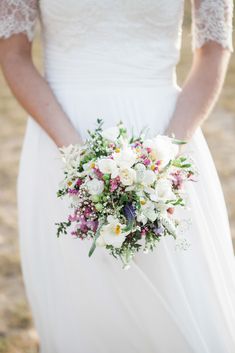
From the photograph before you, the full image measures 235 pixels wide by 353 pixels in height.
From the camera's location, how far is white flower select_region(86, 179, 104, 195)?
221 cm

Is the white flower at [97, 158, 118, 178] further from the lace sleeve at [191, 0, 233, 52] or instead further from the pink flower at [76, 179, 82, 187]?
the lace sleeve at [191, 0, 233, 52]

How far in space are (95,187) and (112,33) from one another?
0.83 metres

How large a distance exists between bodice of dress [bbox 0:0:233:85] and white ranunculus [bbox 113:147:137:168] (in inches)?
26.5

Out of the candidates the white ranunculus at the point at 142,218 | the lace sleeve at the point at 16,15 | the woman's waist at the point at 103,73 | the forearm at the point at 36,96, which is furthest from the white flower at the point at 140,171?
the lace sleeve at the point at 16,15

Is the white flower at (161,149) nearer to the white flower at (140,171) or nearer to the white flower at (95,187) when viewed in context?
the white flower at (140,171)

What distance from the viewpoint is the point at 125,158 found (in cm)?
220

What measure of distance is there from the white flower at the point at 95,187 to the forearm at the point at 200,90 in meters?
0.63

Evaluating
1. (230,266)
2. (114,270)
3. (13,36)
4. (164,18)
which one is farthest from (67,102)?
(230,266)

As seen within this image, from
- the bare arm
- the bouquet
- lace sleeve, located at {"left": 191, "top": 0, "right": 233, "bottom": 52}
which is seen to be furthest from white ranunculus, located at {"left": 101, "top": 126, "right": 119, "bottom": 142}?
lace sleeve, located at {"left": 191, "top": 0, "right": 233, "bottom": 52}

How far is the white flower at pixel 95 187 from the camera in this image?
Result: 221cm

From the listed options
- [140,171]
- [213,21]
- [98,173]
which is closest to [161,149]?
[140,171]

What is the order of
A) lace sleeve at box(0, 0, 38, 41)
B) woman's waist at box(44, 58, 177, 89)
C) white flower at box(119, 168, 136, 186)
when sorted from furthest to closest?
1. woman's waist at box(44, 58, 177, 89)
2. lace sleeve at box(0, 0, 38, 41)
3. white flower at box(119, 168, 136, 186)

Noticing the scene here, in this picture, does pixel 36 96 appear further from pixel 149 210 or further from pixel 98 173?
pixel 149 210

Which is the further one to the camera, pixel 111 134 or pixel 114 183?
pixel 111 134
